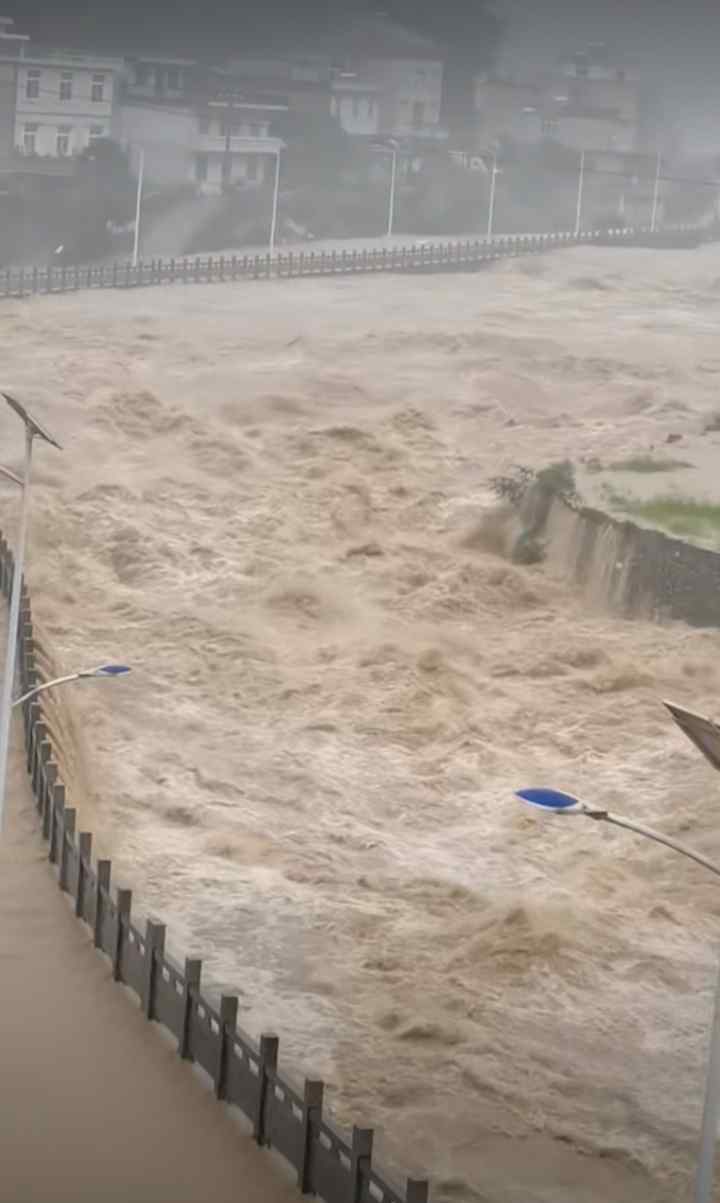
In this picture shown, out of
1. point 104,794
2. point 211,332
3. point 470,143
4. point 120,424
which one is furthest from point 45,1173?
point 470,143

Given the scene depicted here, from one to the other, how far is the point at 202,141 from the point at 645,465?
18.2m

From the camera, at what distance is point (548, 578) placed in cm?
3212

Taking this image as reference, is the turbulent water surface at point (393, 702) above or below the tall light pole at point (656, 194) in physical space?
below

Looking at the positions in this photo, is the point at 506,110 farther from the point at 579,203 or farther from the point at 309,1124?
the point at 309,1124

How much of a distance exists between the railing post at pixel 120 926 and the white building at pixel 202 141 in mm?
33305

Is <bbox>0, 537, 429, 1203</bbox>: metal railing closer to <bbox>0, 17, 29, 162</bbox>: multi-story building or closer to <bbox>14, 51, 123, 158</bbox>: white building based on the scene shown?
<bbox>0, 17, 29, 162</bbox>: multi-story building

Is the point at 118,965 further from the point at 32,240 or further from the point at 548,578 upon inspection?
the point at 32,240

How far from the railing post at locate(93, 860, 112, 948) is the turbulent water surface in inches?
68.4

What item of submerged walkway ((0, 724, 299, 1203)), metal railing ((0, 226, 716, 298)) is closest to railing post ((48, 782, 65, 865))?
submerged walkway ((0, 724, 299, 1203))

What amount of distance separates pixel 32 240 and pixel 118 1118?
35.4 metres

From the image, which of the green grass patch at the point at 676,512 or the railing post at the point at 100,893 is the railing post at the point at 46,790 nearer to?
the railing post at the point at 100,893

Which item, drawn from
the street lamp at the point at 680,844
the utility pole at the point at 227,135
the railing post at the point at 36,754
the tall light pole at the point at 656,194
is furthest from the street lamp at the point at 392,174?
the street lamp at the point at 680,844

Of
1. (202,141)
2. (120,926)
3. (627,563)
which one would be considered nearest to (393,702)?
(627,563)

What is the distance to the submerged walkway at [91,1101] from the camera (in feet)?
43.1
